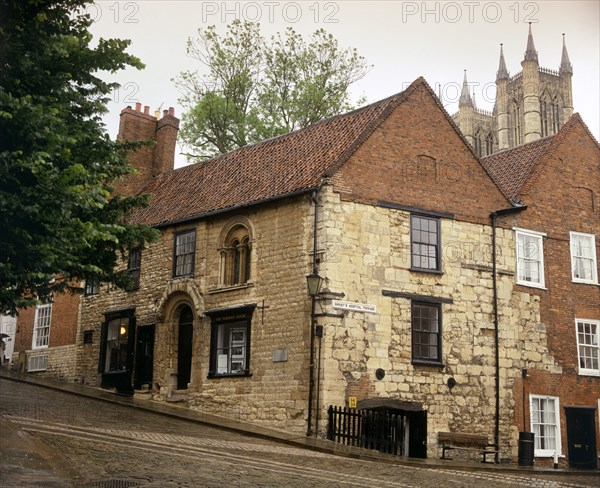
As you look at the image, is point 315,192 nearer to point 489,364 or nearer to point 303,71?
point 489,364

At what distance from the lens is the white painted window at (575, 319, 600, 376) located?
27.5 m

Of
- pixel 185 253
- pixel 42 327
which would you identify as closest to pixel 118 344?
pixel 185 253

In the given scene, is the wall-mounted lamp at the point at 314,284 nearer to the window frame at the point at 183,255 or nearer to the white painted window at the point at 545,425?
the window frame at the point at 183,255

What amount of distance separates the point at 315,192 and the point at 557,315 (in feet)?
30.5

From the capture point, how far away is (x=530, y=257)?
27203mm

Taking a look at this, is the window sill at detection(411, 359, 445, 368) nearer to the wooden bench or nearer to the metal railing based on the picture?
the wooden bench

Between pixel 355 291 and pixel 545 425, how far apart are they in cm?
780

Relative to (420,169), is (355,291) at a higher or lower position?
lower

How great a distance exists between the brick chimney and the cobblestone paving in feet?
46.0

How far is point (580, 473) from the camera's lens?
22.1 metres

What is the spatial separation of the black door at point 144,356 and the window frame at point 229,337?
333 centimetres

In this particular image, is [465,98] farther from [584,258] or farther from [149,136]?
[584,258]

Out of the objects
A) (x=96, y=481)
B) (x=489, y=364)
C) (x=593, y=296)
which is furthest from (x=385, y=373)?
(x=96, y=481)

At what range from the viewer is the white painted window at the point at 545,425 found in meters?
25.8
